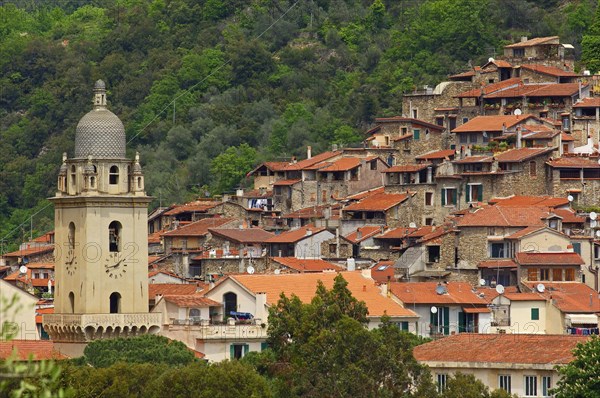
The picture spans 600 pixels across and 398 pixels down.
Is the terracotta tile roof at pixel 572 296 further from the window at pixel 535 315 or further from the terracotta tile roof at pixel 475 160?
the terracotta tile roof at pixel 475 160

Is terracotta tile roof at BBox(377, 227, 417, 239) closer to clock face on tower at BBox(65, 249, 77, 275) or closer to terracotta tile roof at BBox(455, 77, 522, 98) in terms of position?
terracotta tile roof at BBox(455, 77, 522, 98)

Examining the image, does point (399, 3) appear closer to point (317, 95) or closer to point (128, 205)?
point (317, 95)

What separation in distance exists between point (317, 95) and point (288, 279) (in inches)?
2717

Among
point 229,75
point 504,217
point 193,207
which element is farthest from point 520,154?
point 229,75

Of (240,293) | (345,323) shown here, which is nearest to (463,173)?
(240,293)

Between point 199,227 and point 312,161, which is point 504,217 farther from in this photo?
point 312,161

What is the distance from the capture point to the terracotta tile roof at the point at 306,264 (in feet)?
319

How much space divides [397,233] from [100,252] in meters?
27.5

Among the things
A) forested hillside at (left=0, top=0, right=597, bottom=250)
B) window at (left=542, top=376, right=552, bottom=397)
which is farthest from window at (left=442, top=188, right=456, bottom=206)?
window at (left=542, top=376, right=552, bottom=397)

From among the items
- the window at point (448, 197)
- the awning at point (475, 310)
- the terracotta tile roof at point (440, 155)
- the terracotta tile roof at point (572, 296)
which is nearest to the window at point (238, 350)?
the awning at point (475, 310)

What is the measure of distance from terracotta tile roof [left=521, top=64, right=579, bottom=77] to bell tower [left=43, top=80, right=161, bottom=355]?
4031 centimetres

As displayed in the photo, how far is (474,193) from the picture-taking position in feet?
356

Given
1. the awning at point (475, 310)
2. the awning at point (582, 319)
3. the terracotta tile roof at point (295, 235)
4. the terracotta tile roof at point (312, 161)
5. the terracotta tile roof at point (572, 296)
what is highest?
the terracotta tile roof at point (312, 161)

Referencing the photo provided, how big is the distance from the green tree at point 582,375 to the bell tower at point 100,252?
1744 centimetres
